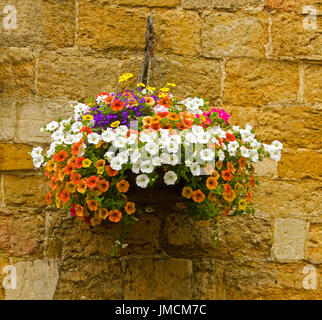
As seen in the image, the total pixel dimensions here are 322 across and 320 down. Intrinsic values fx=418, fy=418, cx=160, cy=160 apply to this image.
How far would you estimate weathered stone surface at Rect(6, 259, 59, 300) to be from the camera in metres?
2.06

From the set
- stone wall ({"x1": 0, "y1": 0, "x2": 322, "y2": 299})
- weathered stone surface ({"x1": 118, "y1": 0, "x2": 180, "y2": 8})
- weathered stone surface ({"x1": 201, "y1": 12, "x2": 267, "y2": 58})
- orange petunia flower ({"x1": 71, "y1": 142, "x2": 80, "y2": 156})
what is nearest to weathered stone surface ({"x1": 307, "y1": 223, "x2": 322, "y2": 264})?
stone wall ({"x1": 0, "y1": 0, "x2": 322, "y2": 299})

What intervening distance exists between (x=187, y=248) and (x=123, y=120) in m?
0.78

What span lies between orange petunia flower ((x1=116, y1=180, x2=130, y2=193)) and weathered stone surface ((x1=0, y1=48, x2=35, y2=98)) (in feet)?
3.10

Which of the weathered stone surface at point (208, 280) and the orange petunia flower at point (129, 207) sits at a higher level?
the orange petunia flower at point (129, 207)

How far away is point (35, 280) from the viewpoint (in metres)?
2.07

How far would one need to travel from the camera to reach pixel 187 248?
2121mm

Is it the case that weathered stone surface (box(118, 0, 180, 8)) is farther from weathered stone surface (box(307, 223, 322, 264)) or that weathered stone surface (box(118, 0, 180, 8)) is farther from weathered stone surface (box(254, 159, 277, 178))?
weathered stone surface (box(307, 223, 322, 264))

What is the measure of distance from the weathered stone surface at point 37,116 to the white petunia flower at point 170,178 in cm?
86

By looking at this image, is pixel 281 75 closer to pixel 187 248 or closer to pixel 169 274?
pixel 187 248

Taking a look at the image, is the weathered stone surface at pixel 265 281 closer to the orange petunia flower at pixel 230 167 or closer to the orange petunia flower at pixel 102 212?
the orange petunia flower at pixel 230 167

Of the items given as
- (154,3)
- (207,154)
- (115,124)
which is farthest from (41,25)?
(207,154)

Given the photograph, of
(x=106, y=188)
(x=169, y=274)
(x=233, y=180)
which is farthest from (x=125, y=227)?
(x=233, y=180)

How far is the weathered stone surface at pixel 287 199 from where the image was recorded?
2.16 m

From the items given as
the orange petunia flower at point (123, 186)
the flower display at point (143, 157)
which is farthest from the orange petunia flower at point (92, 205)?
the orange petunia flower at point (123, 186)
